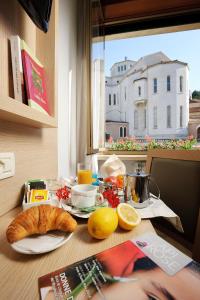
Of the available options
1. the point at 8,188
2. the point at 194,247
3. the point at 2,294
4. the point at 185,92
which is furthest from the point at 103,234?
the point at 185,92

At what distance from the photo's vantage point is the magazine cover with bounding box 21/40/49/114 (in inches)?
27.3

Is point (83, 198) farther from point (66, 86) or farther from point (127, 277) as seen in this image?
point (66, 86)

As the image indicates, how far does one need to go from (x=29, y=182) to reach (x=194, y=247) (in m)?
0.88

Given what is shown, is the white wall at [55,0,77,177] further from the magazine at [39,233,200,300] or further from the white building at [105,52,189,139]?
the magazine at [39,233,200,300]

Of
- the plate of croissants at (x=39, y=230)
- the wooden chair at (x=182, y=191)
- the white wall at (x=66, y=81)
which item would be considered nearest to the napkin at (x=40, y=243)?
the plate of croissants at (x=39, y=230)

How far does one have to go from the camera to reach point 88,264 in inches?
14.6

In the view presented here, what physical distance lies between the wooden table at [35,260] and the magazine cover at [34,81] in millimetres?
474

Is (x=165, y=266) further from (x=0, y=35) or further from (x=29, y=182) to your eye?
(x=0, y=35)

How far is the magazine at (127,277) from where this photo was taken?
0.30 meters

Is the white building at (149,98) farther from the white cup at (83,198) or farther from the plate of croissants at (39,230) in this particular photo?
the plate of croissants at (39,230)

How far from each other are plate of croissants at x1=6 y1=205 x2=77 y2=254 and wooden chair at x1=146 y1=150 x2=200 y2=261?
69 centimetres

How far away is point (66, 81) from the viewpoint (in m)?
1.46

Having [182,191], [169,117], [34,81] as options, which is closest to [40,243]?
[34,81]

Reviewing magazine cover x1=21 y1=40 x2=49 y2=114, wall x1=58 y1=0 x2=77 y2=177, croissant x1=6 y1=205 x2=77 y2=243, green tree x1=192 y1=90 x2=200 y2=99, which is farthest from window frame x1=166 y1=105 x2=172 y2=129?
croissant x1=6 y1=205 x2=77 y2=243
